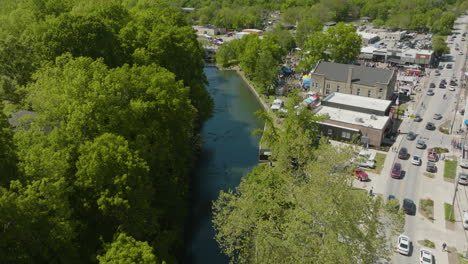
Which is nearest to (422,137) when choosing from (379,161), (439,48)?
(379,161)

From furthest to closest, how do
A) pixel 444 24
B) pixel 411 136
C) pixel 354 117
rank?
pixel 444 24 < pixel 354 117 < pixel 411 136

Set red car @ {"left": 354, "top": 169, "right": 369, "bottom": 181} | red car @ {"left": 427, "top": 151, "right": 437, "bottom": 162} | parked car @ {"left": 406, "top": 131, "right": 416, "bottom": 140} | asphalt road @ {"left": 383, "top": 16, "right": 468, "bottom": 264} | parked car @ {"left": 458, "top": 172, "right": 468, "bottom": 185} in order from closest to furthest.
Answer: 1. asphalt road @ {"left": 383, "top": 16, "right": 468, "bottom": 264}
2. parked car @ {"left": 458, "top": 172, "right": 468, "bottom": 185}
3. red car @ {"left": 354, "top": 169, "right": 369, "bottom": 181}
4. red car @ {"left": 427, "top": 151, "right": 437, "bottom": 162}
5. parked car @ {"left": 406, "top": 131, "right": 416, "bottom": 140}

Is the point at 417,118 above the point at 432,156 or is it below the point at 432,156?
below

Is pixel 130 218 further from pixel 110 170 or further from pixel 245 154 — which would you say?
pixel 245 154

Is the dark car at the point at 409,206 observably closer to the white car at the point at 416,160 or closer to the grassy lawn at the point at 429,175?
the grassy lawn at the point at 429,175

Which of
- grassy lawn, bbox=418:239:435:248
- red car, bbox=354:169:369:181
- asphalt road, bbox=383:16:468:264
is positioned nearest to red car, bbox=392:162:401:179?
asphalt road, bbox=383:16:468:264

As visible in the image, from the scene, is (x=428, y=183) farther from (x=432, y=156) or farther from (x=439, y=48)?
(x=439, y=48)

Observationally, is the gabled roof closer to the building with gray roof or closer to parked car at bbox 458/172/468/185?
the building with gray roof

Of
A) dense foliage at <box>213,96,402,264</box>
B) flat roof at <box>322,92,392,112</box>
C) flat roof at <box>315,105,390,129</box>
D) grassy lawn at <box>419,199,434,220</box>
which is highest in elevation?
dense foliage at <box>213,96,402,264</box>

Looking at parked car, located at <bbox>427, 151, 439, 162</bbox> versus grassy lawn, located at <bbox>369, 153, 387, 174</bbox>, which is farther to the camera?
parked car, located at <bbox>427, 151, 439, 162</bbox>
